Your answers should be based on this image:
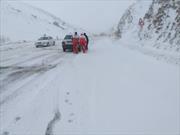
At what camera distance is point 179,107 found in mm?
6227

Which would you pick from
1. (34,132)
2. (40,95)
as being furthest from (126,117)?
(40,95)

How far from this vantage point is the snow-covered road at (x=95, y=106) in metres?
5.16

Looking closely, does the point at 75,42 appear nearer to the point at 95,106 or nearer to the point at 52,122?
the point at 95,106

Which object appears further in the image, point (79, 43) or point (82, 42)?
point (79, 43)

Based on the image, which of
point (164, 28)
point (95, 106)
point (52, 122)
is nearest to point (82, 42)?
point (164, 28)

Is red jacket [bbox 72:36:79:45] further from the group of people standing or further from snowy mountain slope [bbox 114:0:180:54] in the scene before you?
snowy mountain slope [bbox 114:0:180:54]

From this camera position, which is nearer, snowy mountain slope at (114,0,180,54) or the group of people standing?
snowy mountain slope at (114,0,180,54)

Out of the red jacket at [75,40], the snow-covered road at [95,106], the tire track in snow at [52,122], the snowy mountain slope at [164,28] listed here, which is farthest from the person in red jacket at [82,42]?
the tire track in snow at [52,122]

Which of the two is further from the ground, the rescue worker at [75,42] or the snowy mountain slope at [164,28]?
the snowy mountain slope at [164,28]

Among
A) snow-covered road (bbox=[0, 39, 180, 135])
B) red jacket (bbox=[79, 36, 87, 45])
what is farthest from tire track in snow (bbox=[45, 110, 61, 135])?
red jacket (bbox=[79, 36, 87, 45])

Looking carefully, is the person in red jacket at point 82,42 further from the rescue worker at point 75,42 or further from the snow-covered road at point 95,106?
the snow-covered road at point 95,106

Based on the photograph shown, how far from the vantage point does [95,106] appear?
21.1ft

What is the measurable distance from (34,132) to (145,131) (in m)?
1.95

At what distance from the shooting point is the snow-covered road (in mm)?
5160
